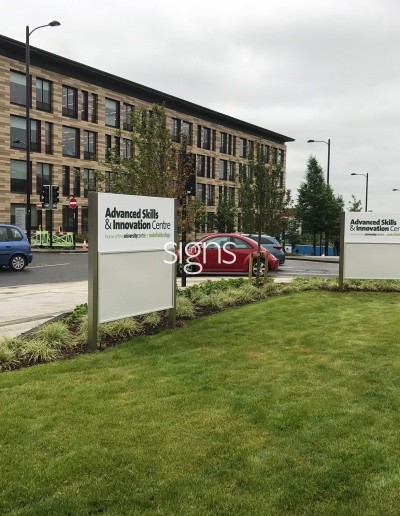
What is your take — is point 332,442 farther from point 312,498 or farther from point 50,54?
point 50,54

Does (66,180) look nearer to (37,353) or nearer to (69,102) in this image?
(69,102)

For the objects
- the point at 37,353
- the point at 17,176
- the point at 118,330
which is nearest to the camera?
the point at 37,353

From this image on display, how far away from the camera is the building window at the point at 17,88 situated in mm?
41125

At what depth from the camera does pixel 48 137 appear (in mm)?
44531

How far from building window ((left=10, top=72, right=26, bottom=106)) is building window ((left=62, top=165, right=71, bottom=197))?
640 cm

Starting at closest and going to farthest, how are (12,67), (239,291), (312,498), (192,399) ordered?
A: 1. (312,498)
2. (192,399)
3. (239,291)
4. (12,67)

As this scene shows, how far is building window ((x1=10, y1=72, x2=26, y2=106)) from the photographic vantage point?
135ft

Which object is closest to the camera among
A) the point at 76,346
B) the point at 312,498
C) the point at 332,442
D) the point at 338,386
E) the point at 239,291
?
the point at 312,498

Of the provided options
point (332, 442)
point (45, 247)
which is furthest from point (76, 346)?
point (45, 247)

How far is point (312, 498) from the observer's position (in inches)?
123

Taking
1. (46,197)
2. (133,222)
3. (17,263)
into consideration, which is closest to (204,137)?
(46,197)

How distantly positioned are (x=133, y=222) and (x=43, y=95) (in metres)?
40.1

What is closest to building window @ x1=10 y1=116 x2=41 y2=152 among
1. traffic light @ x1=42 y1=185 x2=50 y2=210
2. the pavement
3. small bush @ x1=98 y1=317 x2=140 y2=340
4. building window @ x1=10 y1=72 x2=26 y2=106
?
building window @ x1=10 y1=72 x2=26 y2=106

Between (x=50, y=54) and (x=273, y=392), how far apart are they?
43.0 metres
